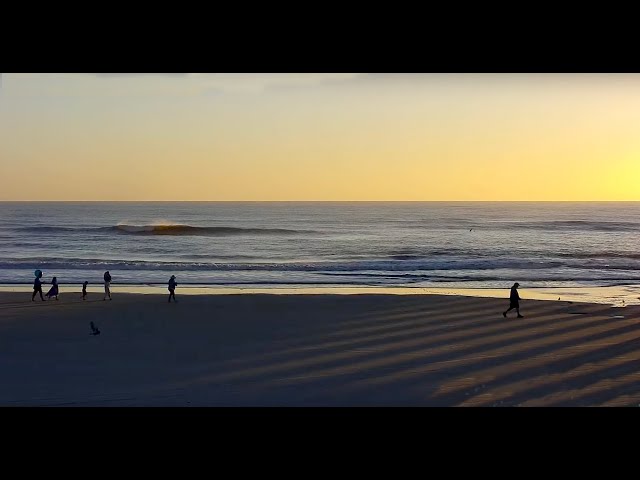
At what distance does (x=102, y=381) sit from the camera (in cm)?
747

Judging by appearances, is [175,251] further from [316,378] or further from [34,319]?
[316,378]

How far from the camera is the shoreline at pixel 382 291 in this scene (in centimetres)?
1628

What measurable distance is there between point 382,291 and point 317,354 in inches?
336

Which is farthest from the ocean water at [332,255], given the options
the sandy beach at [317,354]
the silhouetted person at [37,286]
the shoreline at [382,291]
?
the sandy beach at [317,354]

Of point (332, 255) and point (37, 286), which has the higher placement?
→ point (332, 255)

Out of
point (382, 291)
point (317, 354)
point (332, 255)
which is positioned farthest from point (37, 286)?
point (332, 255)

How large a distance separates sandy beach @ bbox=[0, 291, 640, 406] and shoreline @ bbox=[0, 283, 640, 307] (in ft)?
8.24

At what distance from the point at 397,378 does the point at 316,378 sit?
95 centimetres

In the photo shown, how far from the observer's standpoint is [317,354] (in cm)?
873

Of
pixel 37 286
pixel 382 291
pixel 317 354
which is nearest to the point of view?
pixel 317 354

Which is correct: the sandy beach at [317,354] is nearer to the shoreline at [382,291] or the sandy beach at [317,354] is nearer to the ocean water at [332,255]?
the shoreline at [382,291]

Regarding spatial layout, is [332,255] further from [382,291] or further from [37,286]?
[37,286]
